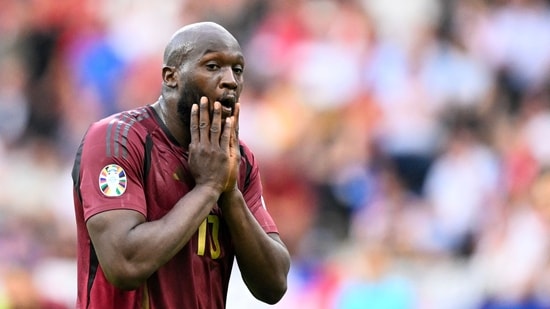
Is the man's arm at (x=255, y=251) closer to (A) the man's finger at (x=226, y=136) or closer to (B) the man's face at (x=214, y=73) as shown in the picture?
(A) the man's finger at (x=226, y=136)

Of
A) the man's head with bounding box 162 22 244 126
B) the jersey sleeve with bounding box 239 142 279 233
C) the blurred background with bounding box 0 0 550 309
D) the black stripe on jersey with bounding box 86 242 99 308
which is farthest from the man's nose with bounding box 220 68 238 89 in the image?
the blurred background with bounding box 0 0 550 309

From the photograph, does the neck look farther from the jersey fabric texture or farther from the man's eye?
the man's eye

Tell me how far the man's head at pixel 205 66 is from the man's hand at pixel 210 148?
2.3 inches

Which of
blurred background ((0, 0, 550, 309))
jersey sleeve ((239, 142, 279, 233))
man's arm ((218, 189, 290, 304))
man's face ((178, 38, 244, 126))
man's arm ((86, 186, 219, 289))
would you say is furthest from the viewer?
blurred background ((0, 0, 550, 309))

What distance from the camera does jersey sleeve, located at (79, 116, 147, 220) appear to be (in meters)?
4.78

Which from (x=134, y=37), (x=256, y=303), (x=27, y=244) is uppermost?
(x=134, y=37)

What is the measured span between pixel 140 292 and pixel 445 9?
8.62m

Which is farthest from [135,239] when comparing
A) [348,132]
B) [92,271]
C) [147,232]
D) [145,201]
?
[348,132]

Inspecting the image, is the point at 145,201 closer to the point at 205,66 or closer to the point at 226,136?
the point at 226,136

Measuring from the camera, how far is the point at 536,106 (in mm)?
11844

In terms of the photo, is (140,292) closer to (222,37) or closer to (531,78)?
(222,37)

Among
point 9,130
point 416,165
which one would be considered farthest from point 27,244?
point 416,165

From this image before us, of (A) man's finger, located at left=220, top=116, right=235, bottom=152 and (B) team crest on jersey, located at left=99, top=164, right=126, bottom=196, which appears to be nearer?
(B) team crest on jersey, located at left=99, top=164, right=126, bottom=196

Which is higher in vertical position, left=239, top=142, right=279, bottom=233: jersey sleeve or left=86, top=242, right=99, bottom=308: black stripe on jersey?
left=239, top=142, right=279, bottom=233: jersey sleeve
